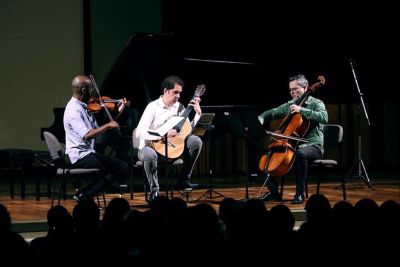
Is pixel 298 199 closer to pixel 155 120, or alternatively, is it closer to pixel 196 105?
pixel 196 105

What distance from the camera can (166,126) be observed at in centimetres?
767

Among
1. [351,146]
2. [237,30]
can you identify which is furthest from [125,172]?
[351,146]

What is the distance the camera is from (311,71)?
11797 mm

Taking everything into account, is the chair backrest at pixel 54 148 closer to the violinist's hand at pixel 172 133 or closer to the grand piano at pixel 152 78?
the violinist's hand at pixel 172 133

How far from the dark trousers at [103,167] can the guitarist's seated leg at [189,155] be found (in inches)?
38.8

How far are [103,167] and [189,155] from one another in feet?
3.90

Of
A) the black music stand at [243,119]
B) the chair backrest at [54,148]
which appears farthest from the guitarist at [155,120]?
the chair backrest at [54,148]

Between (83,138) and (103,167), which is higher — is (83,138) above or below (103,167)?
above

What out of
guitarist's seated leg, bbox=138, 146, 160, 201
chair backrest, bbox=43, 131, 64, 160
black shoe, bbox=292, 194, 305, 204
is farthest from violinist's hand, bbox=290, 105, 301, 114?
chair backrest, bbox=43, 131, 64, 160

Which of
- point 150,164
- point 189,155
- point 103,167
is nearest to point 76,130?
point 103,167

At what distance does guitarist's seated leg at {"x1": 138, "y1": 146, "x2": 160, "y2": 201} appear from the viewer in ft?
25.5

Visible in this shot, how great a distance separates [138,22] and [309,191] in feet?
13.3

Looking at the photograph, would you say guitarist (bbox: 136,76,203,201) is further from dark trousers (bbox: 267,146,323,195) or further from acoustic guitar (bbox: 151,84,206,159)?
dark trousers (bbox: 267,146,323,195)

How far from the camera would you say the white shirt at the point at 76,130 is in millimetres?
7314
